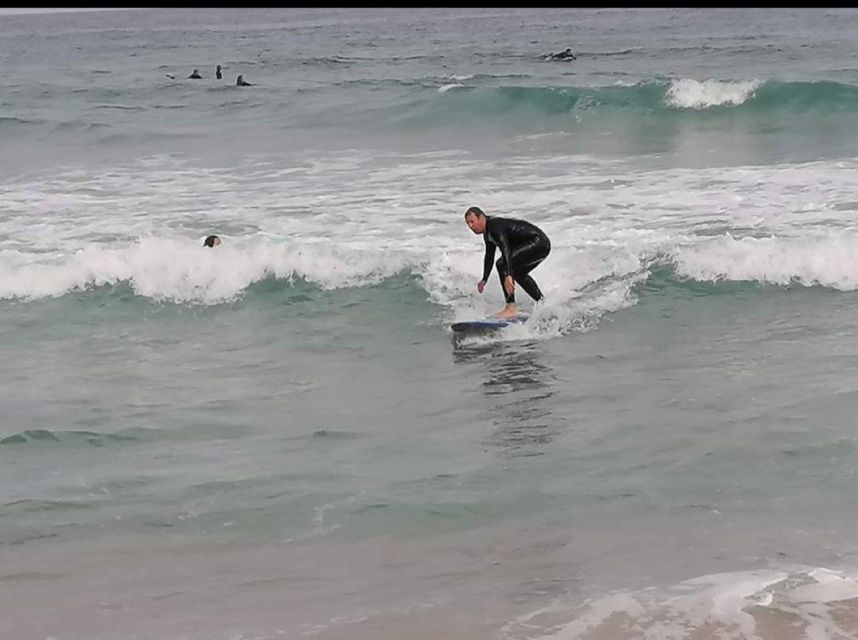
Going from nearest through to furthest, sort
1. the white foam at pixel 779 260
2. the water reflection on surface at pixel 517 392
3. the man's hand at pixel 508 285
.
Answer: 1. the water reflection on surface at pixel 517 392
2. the man's hand at pixel 508 285
3. the white foam at pixel 779 260

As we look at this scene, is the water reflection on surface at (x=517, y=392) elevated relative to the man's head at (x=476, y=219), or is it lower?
lower

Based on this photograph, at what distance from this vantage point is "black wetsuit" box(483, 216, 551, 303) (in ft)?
33.5

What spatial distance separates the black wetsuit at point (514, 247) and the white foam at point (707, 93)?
17.7 metres

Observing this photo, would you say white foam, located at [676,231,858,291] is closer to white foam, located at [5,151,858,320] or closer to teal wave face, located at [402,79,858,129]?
white foam, located at [5,151,858,320]

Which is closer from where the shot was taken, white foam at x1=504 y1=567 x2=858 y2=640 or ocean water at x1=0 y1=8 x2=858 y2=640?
white foam at x1=504 y1=567 x2=858 y2=640

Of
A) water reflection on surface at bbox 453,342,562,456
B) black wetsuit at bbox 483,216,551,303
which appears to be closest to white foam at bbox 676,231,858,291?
black wetsuit at bbox 483,216,551,303

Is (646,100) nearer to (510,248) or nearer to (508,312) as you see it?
(510,248)

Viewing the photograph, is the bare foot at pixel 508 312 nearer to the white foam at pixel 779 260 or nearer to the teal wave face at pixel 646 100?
the white foam at pixel 779 260

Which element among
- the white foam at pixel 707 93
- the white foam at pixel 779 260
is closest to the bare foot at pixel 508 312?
the white foam at pixel 779 260

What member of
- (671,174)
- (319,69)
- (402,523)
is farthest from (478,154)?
(319,69)

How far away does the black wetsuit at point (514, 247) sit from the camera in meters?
10.2

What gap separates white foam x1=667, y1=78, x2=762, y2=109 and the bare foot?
18.1 meters

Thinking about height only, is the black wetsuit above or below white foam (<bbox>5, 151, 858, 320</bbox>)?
above

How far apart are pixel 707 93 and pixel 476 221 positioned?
19.5 metres
